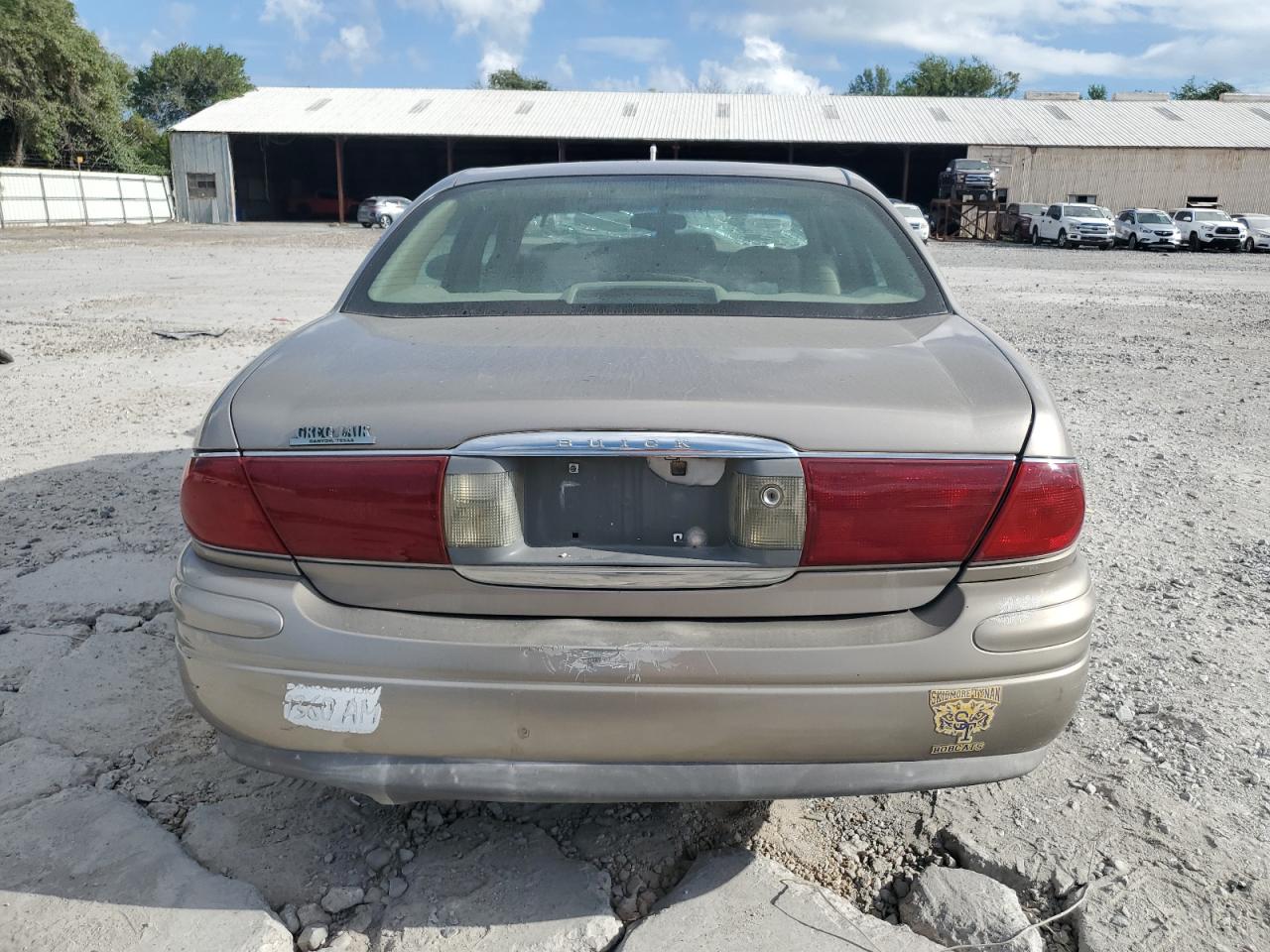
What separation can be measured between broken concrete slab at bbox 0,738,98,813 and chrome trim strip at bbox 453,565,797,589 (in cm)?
149

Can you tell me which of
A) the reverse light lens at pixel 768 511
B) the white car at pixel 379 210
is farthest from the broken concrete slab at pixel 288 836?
the white car at pixel 379 210

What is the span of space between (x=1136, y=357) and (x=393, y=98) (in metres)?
44.2

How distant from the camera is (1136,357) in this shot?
9391 mm

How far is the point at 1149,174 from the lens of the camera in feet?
132

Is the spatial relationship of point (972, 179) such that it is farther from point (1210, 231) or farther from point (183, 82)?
point (183, 82)

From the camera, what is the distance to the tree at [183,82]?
263ft

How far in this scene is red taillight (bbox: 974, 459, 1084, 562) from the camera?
1.83 metres

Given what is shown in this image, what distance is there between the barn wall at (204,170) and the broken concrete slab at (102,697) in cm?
4518

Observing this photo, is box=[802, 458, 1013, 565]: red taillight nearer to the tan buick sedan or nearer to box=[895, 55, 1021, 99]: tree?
the tan buick sedan

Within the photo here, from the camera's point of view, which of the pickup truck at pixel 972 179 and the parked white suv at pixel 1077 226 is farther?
the pickup truck at pixel 972 179

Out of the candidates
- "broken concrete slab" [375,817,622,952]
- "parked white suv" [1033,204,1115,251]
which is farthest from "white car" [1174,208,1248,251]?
"broken concrete slab" [375,817,622,952]

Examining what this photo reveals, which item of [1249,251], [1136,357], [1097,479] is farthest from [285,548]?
[1249,251]

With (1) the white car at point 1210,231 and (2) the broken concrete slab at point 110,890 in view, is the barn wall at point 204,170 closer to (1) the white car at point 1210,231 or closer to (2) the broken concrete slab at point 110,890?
(1) the white car at point 1210,231

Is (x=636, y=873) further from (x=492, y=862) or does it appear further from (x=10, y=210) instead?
(x=10, y=210)
